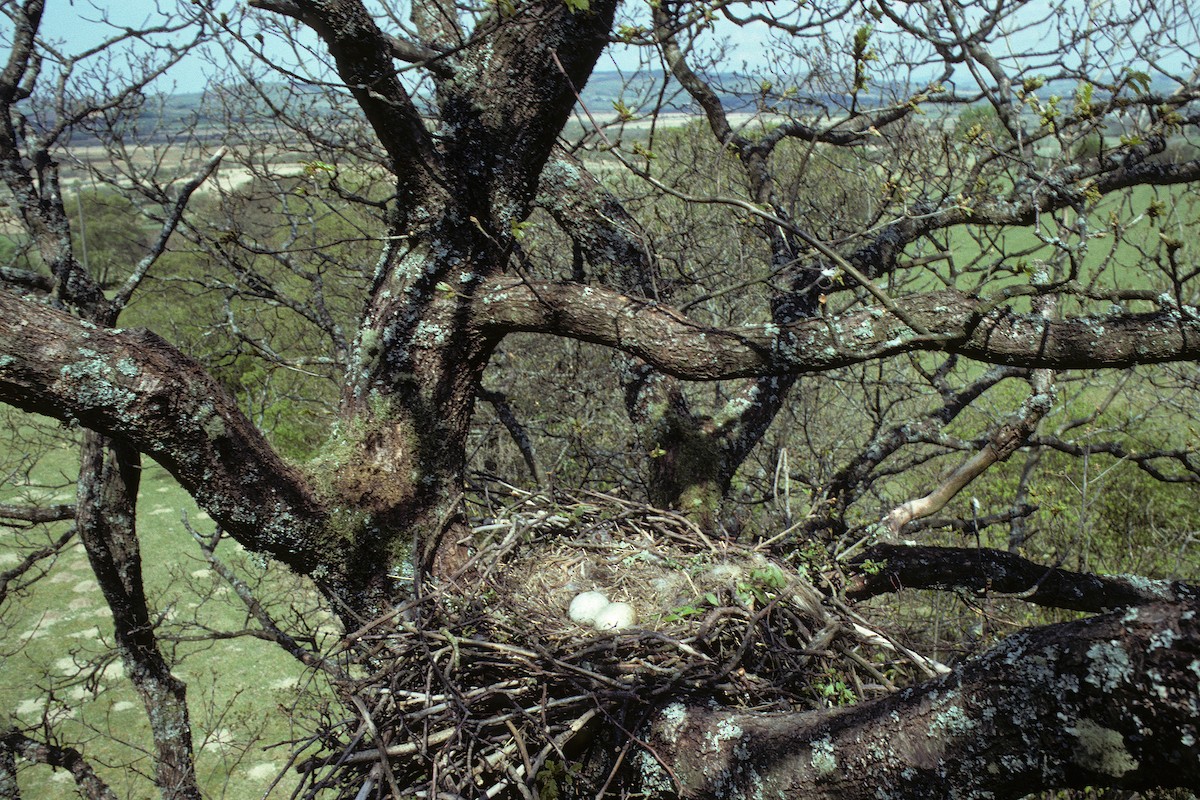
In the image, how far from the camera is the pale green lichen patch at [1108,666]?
127 centimetres

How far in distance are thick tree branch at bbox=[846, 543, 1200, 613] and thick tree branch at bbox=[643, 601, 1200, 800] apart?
185cm

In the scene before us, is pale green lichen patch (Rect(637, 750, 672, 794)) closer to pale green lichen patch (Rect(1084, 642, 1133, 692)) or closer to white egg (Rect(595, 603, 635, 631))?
white egg (Rect(595, 603, 635, 631))

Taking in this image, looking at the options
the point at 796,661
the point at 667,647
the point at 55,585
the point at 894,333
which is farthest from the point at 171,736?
the point at 55,585

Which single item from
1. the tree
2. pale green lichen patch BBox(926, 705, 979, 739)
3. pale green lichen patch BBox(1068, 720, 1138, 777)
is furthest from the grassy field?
pale green lichen patch BBox(1068, 720, 1138, 777)

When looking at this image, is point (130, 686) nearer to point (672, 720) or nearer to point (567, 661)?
point (567, 661)

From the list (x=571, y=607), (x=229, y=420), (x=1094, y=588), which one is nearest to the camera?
(x=229, y=420)

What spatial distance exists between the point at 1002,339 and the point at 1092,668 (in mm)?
1481

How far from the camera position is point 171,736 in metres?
4.53

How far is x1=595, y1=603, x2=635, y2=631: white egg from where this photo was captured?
2.92m

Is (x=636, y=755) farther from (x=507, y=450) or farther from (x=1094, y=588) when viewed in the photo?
(x=507, y=450)

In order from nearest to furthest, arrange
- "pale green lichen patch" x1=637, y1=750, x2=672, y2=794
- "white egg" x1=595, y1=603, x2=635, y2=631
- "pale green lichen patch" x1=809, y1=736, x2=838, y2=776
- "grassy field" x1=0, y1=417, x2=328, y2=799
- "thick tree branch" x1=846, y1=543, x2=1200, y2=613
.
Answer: "pale green lichen patch" x1=809, y1=736, x2=838, y2=776 < "pale green lichen patch" x1=637, y1=750, x2=672, y2=794 < "white egg" x1=595, y1=603, x2=635, y2=631 < "thick tree branch" x1=846, y1=543, x2=1200, y2=613 < "grassy field" x1=0, y1=417, x2=328, y2=799

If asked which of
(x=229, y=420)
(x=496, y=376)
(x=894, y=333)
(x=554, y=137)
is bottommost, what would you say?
(x=496, y=376)

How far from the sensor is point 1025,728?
4.53 feet

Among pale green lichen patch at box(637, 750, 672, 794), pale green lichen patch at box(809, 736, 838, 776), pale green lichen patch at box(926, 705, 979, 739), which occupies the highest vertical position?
pale green lichen patch at box(926, 705, 979, 739)
